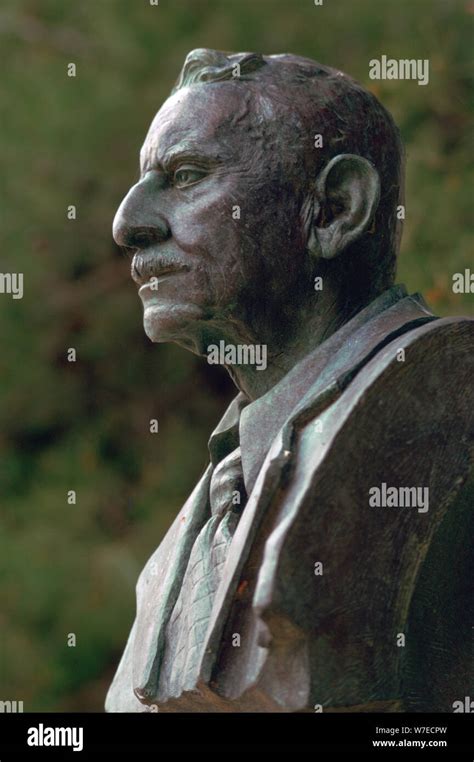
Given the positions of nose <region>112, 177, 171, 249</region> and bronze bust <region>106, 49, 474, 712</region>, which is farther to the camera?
nose <region>112, 177, 171, 249</region>

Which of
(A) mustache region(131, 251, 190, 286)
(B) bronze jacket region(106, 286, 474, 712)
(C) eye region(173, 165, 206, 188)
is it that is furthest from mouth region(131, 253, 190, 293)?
(B) bronze jacket region(106, 286, 474, 712)

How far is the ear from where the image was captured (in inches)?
86.8

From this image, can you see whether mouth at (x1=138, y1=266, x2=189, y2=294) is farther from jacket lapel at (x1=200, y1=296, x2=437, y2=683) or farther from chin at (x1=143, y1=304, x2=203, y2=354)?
jacket lapel at (x1=200, y1=296, x2=437, y2=683)

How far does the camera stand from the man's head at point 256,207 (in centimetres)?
218

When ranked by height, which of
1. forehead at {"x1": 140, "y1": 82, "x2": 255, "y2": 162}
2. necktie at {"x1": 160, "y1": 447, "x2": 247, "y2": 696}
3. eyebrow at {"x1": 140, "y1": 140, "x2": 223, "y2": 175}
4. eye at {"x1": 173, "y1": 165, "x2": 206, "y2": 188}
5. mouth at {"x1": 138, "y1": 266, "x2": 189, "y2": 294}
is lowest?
necktie at {"x1": 160, "y1": 447, "x2": 247, "y2": 696}

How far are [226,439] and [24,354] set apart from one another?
217 centimetres

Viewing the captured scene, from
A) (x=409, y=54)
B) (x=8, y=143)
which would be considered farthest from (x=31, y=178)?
(x=409, y=54)

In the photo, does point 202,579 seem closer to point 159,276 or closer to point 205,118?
point 159,276

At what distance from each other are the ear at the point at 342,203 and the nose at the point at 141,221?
209mm

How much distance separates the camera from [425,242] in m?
3.82

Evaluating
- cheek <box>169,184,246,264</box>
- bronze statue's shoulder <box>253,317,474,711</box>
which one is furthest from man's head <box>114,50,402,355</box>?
bronze statue's shoulder <box>253,317,474,711</box>

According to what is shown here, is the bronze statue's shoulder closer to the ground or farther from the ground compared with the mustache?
closer to the ground

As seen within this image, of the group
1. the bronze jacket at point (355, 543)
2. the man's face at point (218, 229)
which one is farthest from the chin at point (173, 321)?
the bronze jacket at point (355, 543)

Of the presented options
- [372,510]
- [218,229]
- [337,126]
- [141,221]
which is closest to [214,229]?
[218,229]
